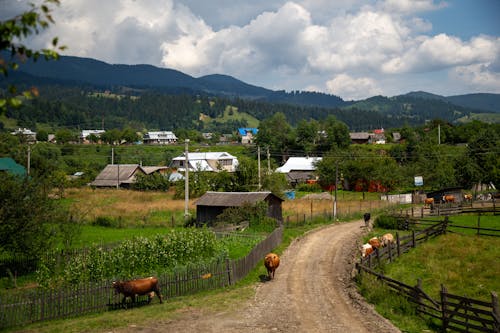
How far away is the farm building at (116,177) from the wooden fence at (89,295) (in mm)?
64885

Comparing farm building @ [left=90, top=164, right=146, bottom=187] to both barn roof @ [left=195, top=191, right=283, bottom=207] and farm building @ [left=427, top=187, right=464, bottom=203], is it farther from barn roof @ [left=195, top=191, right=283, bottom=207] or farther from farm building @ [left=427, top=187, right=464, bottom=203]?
farm building @ [left=427, top=187, right=464, bottom=203]

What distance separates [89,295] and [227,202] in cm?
2252

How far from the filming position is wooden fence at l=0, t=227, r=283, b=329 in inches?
661

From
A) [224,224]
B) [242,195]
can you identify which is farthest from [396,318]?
[242,195]

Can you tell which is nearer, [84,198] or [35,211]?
[35,211]

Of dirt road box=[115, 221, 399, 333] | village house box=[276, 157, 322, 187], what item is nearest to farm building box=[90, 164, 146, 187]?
village house box=[276, 157, 322, 187]

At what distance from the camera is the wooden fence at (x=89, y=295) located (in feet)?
55.1

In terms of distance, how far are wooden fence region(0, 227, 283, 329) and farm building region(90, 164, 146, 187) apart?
64.9m

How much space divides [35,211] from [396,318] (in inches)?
716

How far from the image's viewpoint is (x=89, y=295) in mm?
18438

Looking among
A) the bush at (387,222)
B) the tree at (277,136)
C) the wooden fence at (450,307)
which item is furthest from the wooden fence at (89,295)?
the tree at (277,136)

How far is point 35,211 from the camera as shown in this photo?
950 inches

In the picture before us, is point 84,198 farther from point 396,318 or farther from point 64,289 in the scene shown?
point 396,318

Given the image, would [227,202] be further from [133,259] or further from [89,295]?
[89,295]
